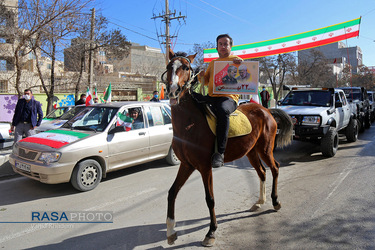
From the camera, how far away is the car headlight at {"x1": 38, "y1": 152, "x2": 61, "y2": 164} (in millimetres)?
5043

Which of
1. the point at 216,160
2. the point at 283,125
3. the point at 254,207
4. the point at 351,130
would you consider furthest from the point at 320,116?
the point at 216,160

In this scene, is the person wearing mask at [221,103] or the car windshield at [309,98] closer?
the person wearing mask at [221,103]

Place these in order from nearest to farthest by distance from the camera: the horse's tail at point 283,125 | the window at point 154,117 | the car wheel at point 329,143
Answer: the horse's tail at point 283,125, the window at point 154,117, the car wheel at point 329,143

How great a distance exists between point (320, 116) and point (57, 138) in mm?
7070

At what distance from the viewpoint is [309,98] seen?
30.9 ft

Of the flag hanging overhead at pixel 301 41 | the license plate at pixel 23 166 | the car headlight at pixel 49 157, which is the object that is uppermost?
the flag hanging overhead at pixel 301 41

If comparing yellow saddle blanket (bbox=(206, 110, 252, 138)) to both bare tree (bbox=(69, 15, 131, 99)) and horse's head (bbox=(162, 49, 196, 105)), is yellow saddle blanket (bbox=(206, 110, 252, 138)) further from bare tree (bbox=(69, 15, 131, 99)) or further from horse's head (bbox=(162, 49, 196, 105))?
bare tree (bbox=(69, 15, 131, 99))

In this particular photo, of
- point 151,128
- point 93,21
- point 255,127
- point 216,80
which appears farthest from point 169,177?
point 93,21

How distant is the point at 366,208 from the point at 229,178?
2726 mm

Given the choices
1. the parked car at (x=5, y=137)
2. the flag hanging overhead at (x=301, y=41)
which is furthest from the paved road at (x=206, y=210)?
the flag hanging overhead at (x=301, y=41)

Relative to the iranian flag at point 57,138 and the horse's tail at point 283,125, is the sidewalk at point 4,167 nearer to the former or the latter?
the iranian flag at point 57,138

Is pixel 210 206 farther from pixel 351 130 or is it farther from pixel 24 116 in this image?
pixel 351 130

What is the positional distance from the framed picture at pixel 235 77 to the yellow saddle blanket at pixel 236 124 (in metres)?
0.38

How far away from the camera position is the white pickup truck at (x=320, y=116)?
8.02 metres
